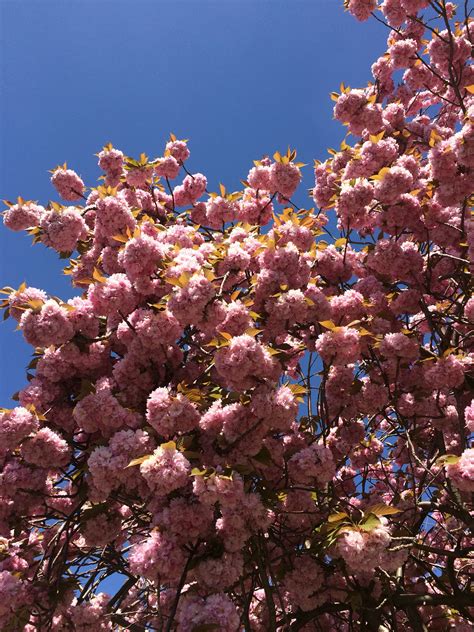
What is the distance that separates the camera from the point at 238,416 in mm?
2932

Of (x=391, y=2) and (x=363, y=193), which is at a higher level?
(x=391, y=2)

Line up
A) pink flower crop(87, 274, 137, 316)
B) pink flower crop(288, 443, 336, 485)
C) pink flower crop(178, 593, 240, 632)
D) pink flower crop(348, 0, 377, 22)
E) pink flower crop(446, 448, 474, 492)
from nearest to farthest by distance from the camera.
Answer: pink flower crop(178, 593, 240, 632), pink flower crop(446, 448, 474, 492), pink flower crop(288, 443, 336, 485), pink flower crop(87, 274, 137, 316), pink flower crop(348, 0, 377, 22)

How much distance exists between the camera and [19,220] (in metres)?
4.51

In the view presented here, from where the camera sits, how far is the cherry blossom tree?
8.96 feet

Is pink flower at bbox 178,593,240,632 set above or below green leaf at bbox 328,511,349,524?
below

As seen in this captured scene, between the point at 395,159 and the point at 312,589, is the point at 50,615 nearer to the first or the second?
the point at 312,589

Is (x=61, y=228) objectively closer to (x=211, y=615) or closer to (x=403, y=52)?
(x=211, y=615)

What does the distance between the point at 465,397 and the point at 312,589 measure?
2214mm

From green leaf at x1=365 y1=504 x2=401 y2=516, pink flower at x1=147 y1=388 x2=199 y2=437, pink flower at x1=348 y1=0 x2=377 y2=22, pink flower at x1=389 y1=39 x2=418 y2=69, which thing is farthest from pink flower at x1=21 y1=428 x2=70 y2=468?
pink flower at x1=389 y1=39 x2=418 y2=69

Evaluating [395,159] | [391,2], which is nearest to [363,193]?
[395,159]

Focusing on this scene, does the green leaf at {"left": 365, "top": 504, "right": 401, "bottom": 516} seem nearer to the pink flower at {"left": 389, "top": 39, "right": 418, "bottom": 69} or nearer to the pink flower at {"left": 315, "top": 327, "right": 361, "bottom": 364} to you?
the pink flower at {"left": 315, "top": 327, "right": 361, "bottom": 364}

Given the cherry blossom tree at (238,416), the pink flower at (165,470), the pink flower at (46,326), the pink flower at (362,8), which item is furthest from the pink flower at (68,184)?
the pink flower at (362,8)

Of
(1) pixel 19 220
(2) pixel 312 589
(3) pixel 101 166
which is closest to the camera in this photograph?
(2) pixel 312 589

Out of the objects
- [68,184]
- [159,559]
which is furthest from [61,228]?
[159,559]
